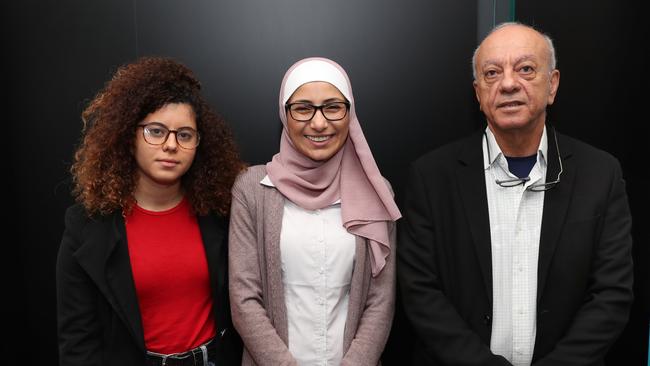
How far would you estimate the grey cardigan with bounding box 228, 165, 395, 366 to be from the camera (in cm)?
168

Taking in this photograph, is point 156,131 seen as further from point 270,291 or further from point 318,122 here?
point 270,291

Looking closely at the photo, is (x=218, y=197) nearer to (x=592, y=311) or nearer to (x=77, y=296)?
(x=77, y=296)

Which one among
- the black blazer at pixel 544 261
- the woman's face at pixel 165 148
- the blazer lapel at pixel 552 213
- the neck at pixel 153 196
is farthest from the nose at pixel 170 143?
the blazer lapel at pixel 552 213

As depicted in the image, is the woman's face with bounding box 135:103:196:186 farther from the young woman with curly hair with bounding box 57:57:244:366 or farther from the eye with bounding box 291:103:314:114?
the eye with bounding box 291:103:314:114

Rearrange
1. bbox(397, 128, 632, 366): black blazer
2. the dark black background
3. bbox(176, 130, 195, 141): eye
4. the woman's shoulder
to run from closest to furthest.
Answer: bbox(397, 128, 632, 366): black blazer, bbox(176, 130, 195, 141): eye, the woman's shoulder, the dark black background

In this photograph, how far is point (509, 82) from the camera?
1.64 m

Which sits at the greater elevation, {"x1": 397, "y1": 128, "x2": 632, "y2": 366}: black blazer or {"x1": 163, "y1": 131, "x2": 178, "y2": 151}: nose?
{"x1": 163, "y1": 131, "x2": 178, "y2": 151}: nose

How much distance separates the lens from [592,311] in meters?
1.60

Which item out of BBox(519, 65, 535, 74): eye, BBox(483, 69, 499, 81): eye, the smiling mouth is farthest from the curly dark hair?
BBox(519, 65, 535, 74): eye

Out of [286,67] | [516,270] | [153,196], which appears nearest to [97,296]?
[153,196]

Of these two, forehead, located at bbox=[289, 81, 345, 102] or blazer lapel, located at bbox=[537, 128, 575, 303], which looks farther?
forehead, located at bbox=[289, 81, 345, 102]

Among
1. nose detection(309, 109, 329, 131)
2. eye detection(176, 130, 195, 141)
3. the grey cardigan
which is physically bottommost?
the grey cardigan

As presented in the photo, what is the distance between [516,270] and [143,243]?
3.86ft

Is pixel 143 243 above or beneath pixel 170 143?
beneath
